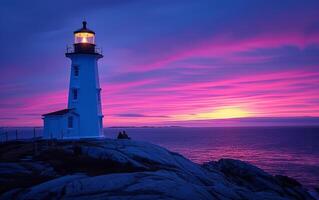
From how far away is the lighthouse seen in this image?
39594mm

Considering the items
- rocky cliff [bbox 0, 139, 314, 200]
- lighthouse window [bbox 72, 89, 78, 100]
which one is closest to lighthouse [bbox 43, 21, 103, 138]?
lighthouse window [bbox 72, 89, 78, 100]

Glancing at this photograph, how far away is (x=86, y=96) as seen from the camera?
40469 mm

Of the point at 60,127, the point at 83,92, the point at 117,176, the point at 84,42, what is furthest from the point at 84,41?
the point at 117,176

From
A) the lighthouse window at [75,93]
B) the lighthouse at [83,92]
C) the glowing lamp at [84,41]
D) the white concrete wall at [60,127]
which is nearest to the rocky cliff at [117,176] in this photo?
the white concrete wall at [60,127]

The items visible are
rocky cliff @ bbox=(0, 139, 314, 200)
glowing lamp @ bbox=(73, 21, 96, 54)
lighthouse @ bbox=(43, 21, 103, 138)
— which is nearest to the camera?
rocky cliff @ bbox=(0, 139, 314, 200)

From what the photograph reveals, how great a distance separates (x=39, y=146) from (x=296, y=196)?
24.2 meters

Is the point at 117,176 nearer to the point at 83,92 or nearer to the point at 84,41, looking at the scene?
the point at 83,92

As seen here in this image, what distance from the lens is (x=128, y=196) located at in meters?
15.6

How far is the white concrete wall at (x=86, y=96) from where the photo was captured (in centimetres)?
4019

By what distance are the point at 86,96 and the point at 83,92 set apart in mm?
557

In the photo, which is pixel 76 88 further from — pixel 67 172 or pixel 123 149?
pixel 67 172

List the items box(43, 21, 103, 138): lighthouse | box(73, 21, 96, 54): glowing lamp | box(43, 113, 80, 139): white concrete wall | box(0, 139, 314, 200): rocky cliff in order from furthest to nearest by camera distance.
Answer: box(73, 21, 96, 54): glowing lamp, box(43, 21, 103, 138): lighthouse, box(43, 113, 80, 139): white concrete wall, box(0, 139, 314, 200): rocky cliff

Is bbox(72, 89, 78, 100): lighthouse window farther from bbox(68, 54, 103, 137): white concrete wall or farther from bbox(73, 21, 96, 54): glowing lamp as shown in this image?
bbox(73, 21, 96, 54): glowing lamp

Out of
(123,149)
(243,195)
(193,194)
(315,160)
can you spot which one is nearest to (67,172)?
(123,149)
